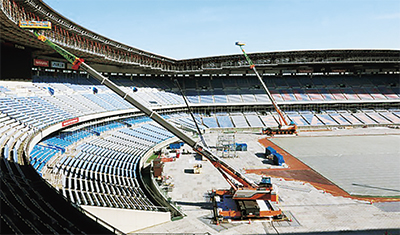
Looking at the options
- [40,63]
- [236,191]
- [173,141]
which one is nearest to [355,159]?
[236,191]

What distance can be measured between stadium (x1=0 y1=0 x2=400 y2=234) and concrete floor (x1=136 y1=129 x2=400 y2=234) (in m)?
0.13

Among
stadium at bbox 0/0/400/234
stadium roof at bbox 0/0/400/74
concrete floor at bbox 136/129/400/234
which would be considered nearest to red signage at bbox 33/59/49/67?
stadium at bbox 0/0/400/234

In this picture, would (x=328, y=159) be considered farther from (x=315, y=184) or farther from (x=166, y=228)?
(x=166, y=228)

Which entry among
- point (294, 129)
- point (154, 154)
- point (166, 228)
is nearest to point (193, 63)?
point (294, 129)

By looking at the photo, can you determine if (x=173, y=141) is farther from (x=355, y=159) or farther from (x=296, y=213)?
(x=296, y=213)

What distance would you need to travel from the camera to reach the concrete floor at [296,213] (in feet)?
57.0

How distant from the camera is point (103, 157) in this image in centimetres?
2639

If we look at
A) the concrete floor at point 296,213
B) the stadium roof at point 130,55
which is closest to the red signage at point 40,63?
the stadium roof at point 130,55

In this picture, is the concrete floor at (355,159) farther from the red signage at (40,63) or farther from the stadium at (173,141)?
the red signage at (40,63)

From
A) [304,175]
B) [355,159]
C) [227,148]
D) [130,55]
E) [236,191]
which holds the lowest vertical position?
[304,175]

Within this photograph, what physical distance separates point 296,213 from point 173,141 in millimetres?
26342

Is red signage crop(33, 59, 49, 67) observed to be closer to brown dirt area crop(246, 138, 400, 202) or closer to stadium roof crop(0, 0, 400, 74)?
stadium roof crop(0, 0, 400, 74)

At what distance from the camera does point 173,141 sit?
141 feet

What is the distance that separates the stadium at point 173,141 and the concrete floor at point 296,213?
0.13m
